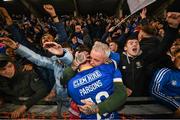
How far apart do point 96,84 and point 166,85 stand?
1.25 meters

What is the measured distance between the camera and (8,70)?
399cm

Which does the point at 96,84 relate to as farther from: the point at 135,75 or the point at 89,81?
the point at 135,75

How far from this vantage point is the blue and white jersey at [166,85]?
380 cm

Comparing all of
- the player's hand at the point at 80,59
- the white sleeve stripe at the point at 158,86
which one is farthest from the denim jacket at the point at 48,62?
the white sleeve stripe at the point at 158,86

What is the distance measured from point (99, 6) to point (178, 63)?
19210 mm

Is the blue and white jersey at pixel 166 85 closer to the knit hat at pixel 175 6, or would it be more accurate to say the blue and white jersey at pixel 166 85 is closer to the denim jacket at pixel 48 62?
the denim jacket at pixel 48 62

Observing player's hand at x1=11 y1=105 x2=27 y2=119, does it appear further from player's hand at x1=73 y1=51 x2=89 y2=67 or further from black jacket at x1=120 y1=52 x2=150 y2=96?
black jacket at x1=120 y1=52 x2=150 y2=96

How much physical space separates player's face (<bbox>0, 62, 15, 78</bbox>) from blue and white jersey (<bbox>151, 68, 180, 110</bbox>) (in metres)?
1.85

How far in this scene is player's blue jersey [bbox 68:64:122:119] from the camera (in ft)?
9.89

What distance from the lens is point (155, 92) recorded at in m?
3.89

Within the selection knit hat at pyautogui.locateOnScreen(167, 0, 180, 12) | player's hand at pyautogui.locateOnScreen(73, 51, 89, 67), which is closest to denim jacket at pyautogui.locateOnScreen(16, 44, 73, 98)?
player's hand at pyautogui.locateOnScreen(73, 51, 89, 67)

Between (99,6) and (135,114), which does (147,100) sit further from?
(99,6)

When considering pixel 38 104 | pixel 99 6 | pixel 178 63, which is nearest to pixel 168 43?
pixel 178 63

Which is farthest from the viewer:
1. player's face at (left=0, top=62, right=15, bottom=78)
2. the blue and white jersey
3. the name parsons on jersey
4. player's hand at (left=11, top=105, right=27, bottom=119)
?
player's face at (left=0, top=62, right=15, bottom=78)
